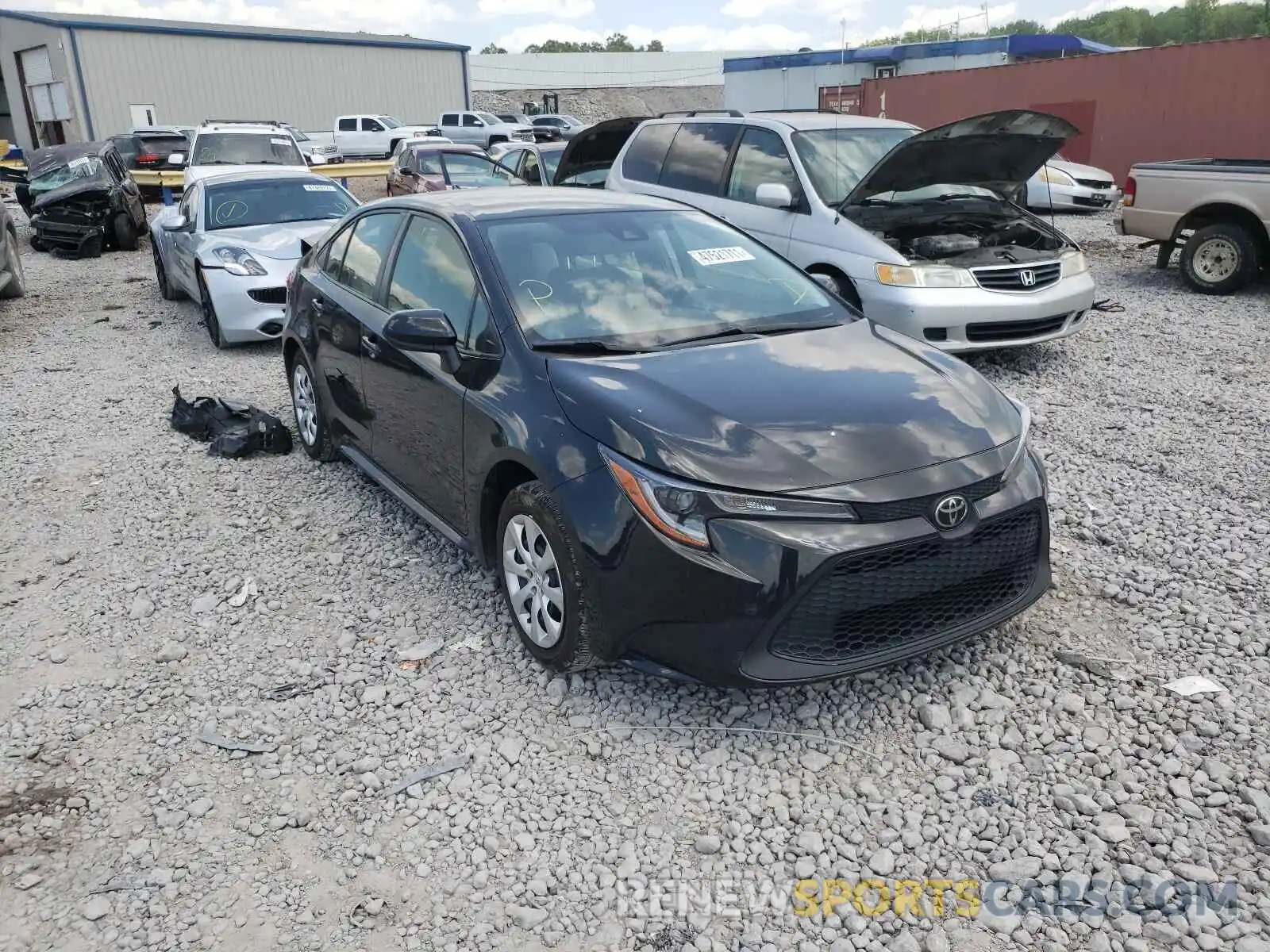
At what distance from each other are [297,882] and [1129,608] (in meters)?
3.30

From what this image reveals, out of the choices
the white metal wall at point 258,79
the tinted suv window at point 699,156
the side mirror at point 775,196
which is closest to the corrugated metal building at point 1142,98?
the tinted suv window at point 699,156

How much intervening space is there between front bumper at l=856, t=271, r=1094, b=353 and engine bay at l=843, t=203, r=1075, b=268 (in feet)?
0.92

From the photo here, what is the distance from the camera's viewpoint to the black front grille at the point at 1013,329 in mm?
6859

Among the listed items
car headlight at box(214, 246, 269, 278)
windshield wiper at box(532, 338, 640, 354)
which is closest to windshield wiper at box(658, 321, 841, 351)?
windshield wiper at box(532, 338, 640, 354)

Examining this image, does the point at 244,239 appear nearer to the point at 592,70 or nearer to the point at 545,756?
the point at 545,756

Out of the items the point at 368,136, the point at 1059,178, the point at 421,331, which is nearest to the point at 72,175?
the point at 421,331

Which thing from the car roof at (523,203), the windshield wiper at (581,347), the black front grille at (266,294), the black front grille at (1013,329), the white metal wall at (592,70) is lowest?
the black front grille at (1013,329)

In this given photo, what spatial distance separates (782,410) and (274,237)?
7.06 meters

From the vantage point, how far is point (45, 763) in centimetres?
331

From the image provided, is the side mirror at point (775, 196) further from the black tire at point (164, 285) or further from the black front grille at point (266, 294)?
the black tire at point (164, 285)

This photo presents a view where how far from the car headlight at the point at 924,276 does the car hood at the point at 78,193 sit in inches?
522

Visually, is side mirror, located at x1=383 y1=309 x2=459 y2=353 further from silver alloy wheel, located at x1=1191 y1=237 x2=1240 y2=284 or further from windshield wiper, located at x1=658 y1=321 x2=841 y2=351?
silver alloy wheel, located at x1=1191 y1=237 x2=1240 y2=284

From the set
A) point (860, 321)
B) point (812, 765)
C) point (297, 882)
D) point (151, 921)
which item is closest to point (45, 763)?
point (151, 921)

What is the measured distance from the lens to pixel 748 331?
4043 mm
